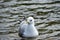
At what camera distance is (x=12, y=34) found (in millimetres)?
9742

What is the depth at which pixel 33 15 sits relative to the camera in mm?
11875

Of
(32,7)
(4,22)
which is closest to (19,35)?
(4,22)

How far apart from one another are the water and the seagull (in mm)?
307

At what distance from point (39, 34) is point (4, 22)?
6.19 ft

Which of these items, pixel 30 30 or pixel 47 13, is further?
pixel 47 13

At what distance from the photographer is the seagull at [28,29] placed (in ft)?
29.5

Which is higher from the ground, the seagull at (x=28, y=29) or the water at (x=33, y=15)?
the water at (x=33, y=15)

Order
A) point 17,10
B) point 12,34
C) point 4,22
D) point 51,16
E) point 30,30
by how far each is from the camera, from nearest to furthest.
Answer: point 30,30 < point 12,34 < point 4,22 < point 51,16 < point 17,10

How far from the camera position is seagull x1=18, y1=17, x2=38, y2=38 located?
354 inches

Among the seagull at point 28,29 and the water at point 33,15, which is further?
the water at point 33,15

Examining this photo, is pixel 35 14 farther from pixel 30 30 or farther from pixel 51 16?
pixel 30 30

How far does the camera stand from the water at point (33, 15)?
9.78 meters

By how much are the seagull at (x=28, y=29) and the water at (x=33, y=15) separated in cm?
31

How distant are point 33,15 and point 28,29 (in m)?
2.78
